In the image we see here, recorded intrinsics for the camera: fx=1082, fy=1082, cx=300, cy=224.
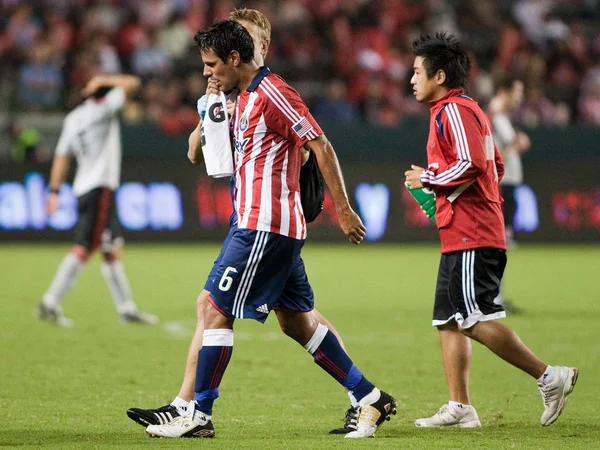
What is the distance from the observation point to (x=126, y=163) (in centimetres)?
1817

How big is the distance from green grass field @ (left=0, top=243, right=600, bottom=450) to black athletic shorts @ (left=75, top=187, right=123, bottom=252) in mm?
781

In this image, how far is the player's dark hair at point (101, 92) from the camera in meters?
10.3

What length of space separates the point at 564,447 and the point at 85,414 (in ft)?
8.54

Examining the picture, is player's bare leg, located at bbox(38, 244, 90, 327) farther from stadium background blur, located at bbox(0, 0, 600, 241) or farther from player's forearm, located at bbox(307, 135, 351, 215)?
stadium background blur, located at bbox(0, 0, 600, 241)

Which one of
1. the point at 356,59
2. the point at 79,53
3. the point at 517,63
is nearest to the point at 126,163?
the point at 79,53

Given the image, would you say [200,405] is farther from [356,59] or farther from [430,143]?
[356,59]

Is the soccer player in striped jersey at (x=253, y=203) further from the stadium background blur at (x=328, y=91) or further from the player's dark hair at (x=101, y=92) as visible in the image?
the stadium background blur at (x=328, y=91)

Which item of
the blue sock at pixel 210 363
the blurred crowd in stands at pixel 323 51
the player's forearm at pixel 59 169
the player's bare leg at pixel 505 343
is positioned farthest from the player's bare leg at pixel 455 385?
the blurred crowd in stands at pixel 323 51

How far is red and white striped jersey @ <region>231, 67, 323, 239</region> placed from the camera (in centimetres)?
523

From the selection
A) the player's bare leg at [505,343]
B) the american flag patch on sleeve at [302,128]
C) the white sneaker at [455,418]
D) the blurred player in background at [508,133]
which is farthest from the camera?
the blurred player in background at [508,133]

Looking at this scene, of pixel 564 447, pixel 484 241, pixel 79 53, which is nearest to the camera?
pixel 564 447

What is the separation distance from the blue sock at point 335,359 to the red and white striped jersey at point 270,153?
1.95 feet

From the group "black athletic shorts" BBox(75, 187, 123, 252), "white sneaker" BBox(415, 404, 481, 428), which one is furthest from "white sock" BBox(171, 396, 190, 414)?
"black athletic shorts" BBox(75, 187, 123, 252)

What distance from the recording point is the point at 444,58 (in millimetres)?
5844
